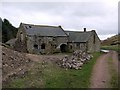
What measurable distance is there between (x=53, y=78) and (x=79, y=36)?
124 ft

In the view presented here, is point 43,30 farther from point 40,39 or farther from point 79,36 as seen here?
point 79,36

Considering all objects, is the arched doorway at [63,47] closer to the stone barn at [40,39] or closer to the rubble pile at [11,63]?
the stone barn at [40,39]

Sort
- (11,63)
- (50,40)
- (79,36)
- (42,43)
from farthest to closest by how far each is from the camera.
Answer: (79,36) → (50,40) → (42,43) → (11,63)

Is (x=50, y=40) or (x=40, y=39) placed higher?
(x=40, y=39)

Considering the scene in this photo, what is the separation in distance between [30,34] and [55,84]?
112ft

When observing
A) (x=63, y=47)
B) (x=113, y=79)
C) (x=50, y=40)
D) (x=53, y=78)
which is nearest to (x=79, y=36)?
(x=63, y=47)

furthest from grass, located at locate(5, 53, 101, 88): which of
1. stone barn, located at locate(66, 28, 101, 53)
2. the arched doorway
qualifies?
the arched doorway

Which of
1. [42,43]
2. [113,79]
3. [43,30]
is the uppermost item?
[43,30]

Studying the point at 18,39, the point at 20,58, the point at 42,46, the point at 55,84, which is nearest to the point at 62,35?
the point at 42,46

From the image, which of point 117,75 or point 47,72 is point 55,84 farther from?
point 117,75

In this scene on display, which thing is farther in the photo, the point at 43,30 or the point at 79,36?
the point at 79,36

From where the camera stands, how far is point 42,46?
60.9m

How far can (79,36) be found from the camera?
6494cm

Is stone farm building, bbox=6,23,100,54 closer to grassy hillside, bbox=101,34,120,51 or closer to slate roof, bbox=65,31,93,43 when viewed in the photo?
slate roof, bbox=65,31,93,43
